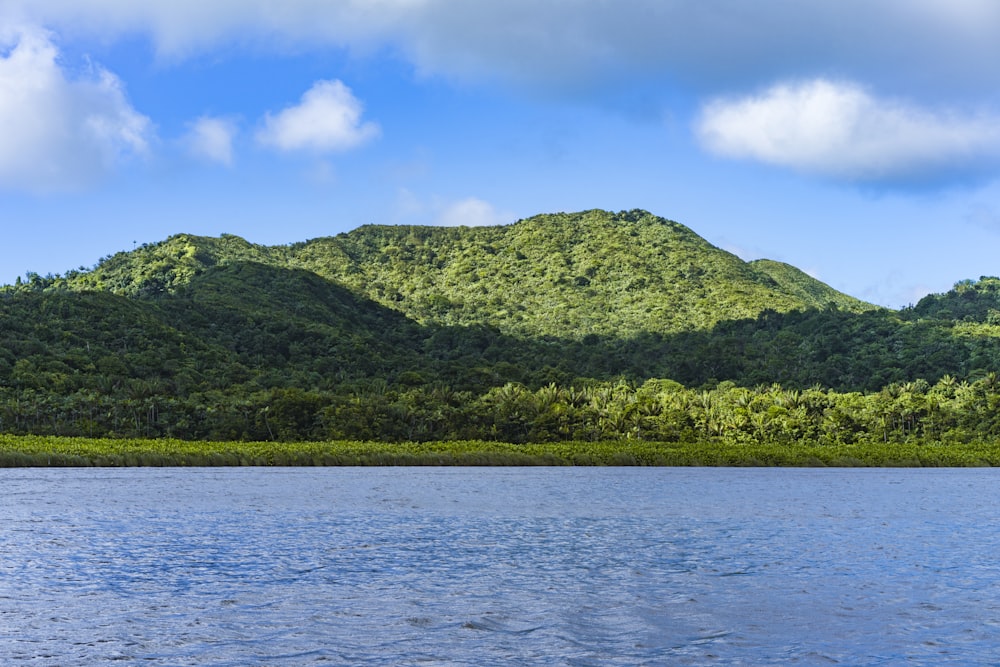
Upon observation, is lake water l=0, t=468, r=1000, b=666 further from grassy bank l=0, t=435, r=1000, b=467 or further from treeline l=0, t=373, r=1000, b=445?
treeline l=0, t=373, r=1000, b=445

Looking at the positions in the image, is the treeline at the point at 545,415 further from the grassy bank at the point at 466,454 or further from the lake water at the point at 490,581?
the lake water at the point at 490,581

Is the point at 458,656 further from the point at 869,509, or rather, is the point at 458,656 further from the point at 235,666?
the point at 869,509

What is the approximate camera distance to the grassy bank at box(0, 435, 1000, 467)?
317 feet

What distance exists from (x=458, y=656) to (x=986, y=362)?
158962mm

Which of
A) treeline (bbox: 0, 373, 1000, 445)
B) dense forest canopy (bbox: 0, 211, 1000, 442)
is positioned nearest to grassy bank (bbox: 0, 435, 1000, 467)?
treeline (bbox: 0, 373, 1000, 445)

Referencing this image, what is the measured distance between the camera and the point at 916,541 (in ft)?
142

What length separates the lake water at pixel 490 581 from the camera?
21594 mm

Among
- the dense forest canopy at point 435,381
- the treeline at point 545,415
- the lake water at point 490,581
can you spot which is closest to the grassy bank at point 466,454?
the treeline at point 545,415

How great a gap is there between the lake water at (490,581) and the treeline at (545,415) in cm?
5488

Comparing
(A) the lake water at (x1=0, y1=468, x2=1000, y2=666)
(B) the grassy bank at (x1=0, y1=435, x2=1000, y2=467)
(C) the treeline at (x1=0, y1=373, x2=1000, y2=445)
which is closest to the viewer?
(A) the lake water at (x1=0, y1=468, x2=1000, y2=666)

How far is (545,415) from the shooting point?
13238 cm

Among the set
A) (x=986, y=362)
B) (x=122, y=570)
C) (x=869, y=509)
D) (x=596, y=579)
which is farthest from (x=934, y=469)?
(x=122, y=570)

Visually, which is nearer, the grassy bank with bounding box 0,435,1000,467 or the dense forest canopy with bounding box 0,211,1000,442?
the grassy bank with bounding box 0,435,1000,467

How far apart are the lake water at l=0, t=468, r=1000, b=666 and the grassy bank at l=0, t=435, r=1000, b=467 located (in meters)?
34.4
